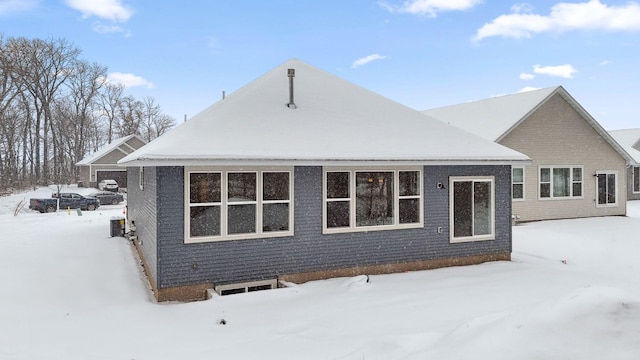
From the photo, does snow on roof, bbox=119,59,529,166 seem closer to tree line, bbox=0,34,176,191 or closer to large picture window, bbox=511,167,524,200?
large picture window, bbox=511,167,524,200

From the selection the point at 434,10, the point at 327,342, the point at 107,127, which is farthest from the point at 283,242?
the point at 107,127

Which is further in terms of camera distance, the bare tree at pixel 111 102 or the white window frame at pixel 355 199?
the bare tree at pixel 111 102

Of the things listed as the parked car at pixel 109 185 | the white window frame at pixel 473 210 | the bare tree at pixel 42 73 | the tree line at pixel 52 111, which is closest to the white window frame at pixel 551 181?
the white window frame at pixel 473 210

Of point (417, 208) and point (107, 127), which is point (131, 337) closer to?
point (417, 208)

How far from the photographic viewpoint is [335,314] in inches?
287

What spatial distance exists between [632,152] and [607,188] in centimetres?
1416

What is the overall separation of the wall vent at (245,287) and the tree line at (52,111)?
130 ft

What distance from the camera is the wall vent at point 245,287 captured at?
8.60 meters

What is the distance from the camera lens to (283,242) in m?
9.05

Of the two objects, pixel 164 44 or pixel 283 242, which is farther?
pixel 164 44

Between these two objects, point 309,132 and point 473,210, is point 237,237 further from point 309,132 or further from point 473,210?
point 473,210

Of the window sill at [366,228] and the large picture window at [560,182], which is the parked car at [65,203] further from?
the large picture window at [560,182]

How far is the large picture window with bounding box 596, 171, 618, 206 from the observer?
21.3m

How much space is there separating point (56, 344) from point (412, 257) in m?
7.14
